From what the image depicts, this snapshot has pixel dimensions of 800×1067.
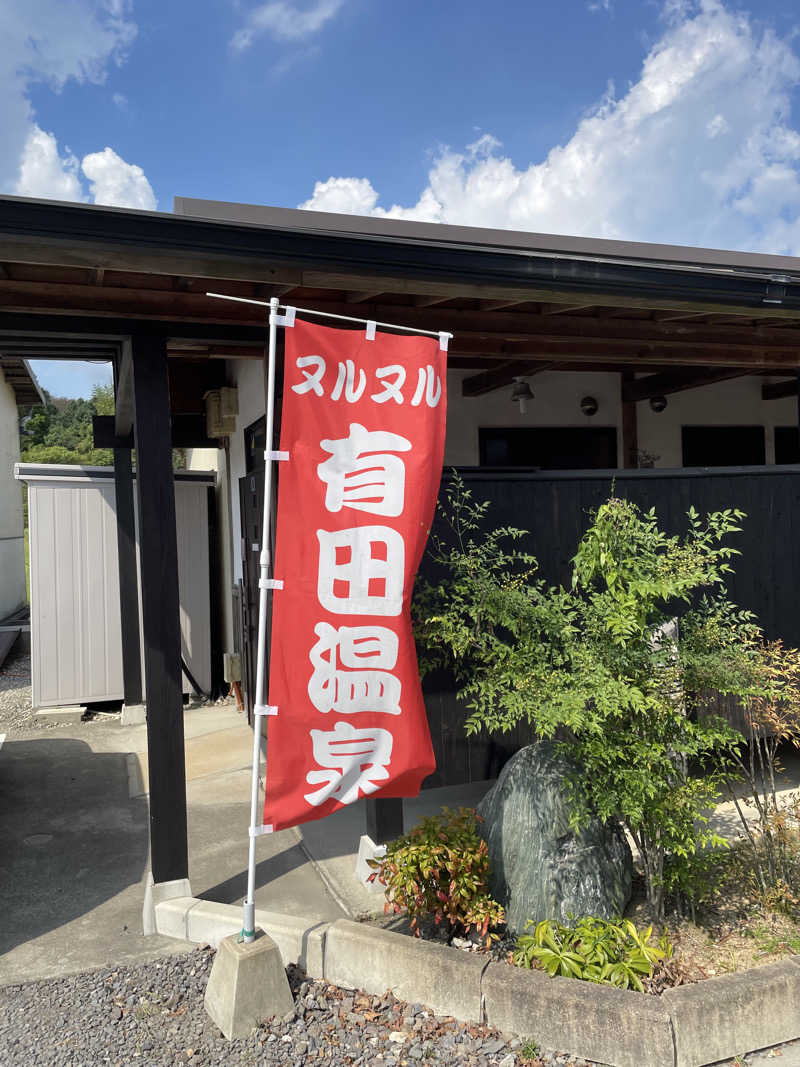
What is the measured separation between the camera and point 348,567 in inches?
121

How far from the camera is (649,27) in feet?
75.6

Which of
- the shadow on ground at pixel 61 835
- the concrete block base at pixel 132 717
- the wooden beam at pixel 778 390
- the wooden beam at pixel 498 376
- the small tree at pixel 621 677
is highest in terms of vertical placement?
the wooden beam at pixel 778 390

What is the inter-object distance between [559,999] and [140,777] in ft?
13.7

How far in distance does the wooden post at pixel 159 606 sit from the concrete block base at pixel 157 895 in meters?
0.03

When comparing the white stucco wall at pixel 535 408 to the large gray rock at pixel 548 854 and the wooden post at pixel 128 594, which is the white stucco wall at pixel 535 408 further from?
the large gray rock at pixel 548 854

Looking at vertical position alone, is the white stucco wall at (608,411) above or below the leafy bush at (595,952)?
above

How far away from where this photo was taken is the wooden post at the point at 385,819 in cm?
396

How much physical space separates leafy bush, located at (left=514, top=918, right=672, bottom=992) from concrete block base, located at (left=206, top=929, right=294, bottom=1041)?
0.91 metres

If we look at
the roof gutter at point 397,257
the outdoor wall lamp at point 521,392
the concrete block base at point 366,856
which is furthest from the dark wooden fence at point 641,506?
the outdoor wall lamp at point 521,392

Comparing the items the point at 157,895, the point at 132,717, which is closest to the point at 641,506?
the point at 157,895

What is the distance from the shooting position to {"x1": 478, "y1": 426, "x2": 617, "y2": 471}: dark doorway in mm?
7148

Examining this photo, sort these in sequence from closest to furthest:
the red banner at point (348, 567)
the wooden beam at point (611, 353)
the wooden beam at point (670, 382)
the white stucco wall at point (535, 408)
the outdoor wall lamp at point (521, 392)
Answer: the red banner at point (348, 567) → the wooden beam at point (611, 353) → the outdoor wall lamp at point (521, 392) → the wooden beam at point (670, 382) → the white stucco wall at point (535, 408)

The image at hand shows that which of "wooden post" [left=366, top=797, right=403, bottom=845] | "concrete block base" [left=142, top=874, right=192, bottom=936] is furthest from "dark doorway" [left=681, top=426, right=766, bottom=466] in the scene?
"concrete block base" [left=142, top=874, right=192, bottom=936]

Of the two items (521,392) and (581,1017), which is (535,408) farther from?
(581,1017)
